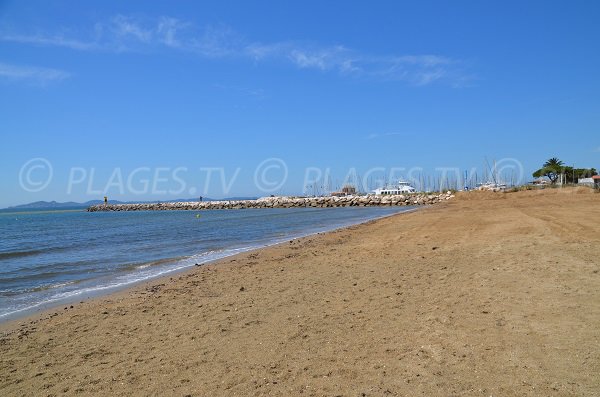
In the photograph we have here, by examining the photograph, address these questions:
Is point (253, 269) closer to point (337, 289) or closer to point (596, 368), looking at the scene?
point (337, 289)

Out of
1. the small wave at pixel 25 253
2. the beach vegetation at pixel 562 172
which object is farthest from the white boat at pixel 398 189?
the small wave at pixel 25 253

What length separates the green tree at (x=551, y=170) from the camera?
70750mm

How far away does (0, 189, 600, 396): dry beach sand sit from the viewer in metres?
4.00

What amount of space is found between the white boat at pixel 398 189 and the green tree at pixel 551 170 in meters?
31.2

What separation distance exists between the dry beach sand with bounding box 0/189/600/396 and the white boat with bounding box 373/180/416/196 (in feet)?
322

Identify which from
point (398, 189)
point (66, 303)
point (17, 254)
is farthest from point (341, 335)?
point (398, 189)

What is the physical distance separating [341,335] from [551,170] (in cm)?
8069

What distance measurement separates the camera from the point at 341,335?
5355 millimetres

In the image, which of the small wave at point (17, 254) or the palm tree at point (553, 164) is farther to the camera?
the palm tree at point (553, 164)

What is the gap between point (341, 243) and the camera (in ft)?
52.7

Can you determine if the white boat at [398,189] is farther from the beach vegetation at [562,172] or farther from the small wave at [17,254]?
the small wave at [17,254]

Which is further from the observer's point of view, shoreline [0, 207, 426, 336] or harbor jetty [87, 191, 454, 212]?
harbor jetty [87, 191, 454, 212]

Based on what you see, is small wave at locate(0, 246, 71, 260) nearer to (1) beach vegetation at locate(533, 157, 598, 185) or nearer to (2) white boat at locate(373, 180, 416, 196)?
(1) beach vegetation at locate(533, 157, 598, 185)

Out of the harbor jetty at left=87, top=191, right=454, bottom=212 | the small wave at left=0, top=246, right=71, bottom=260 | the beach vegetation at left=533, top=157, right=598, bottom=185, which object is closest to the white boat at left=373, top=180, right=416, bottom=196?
the harbor jetty at left=87, top=191, right=454, bottom=212
